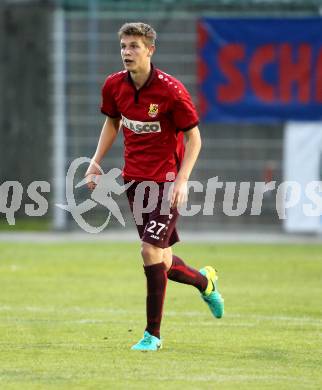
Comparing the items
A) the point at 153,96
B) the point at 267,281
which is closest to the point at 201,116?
the point at 267,281

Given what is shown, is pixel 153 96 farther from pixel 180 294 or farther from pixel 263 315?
pixel 180 294

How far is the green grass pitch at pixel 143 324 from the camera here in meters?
6.14

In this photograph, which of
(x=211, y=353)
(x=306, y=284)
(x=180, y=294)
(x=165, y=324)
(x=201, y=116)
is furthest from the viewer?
(x=201, y=116)

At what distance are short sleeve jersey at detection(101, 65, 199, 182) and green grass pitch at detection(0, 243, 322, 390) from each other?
44.3 inches

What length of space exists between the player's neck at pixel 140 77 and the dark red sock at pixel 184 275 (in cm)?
125

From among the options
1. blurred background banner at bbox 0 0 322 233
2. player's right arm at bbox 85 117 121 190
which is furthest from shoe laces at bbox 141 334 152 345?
blurred background banner at bbox 0 0 322 233

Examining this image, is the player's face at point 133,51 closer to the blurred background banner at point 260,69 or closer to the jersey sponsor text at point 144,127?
the jersey sponsor text at point 144,127

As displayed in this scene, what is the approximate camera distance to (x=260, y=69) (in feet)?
56.9

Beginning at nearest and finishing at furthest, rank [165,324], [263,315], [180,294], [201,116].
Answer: [165,324], [263,315], [180,294], [201,116]

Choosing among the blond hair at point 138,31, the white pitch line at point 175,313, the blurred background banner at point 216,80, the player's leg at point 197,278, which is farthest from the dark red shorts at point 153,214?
the blurred background banner at point 216,80

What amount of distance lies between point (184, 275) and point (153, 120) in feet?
3.80

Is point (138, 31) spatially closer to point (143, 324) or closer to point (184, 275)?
point (184, 275)

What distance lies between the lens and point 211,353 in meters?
6.95

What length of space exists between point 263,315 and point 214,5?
973cm
